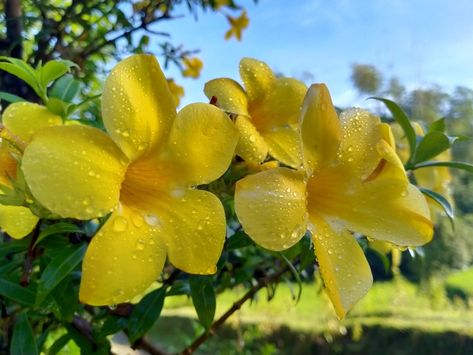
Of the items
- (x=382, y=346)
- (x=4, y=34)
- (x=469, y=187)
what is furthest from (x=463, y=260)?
(x=4, y=34)

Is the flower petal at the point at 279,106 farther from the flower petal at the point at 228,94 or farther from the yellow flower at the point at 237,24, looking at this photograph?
the yellow flower at the point at 237,24

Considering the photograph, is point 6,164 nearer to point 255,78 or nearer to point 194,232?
point 194,232

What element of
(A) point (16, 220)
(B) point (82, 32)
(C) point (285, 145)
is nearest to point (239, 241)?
(C) point (285, 145)

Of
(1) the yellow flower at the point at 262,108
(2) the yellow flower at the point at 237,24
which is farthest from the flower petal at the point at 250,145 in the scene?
(2) the yellow flower at the point at 237,24

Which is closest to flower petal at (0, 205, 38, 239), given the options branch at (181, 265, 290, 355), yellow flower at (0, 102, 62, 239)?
yellow flower at (0, 102, 62, 239)

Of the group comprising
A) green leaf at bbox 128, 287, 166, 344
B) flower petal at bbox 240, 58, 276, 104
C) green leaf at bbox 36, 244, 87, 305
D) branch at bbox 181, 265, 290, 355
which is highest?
flower petal at bbox 240, 58, 276, 104

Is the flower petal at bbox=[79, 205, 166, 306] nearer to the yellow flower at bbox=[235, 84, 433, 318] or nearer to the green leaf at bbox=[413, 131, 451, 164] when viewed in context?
the yellow flower at bbox=[235, 84, 433, 318]

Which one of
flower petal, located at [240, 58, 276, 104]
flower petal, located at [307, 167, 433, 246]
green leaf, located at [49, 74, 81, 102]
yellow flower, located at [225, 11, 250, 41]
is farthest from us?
yellow flower, located at [225, 11, 250, 41]

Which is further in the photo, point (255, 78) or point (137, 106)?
point (255, 78)
